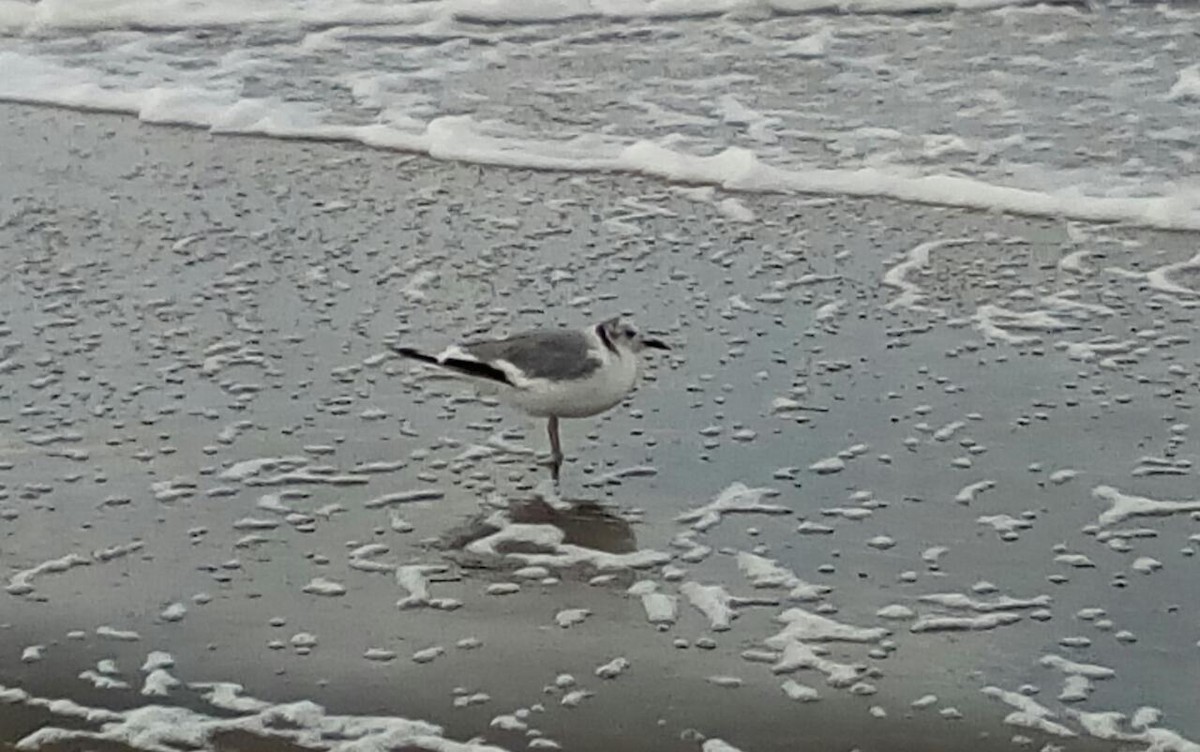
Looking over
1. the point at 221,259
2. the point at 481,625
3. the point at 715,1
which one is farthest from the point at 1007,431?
the point at 715,1

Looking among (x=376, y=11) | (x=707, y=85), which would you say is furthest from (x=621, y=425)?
(x=376, y=11)

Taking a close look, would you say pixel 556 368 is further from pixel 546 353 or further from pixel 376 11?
pixel 376 11

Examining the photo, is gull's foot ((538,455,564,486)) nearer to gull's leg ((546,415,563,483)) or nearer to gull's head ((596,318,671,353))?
gull's leg ((546,415,563,483))

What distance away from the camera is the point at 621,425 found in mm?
5062

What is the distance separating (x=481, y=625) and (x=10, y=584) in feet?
3.32

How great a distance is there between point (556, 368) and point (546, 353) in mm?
69

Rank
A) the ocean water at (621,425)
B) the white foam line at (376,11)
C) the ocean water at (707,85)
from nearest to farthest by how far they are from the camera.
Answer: the ocean water at (621,425), the ocean water at (707,85), the white foam line at (376,11)

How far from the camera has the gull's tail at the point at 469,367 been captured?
474 centimetres

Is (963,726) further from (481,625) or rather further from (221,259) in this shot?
(221,259)

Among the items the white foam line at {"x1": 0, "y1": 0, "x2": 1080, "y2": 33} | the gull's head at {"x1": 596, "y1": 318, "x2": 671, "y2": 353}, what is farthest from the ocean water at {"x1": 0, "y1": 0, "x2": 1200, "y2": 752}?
the white foam line at {"x1": 0, "y1": 0, "x2": 1080, "y2": 33}

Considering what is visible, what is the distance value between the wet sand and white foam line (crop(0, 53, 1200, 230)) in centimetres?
19

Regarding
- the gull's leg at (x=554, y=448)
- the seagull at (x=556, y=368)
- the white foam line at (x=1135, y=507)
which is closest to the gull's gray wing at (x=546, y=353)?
the seagull at (x=556, y=368)

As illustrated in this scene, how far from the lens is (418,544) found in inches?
173

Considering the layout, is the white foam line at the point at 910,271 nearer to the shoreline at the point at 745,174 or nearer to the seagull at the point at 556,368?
the shoreline at the point at 745,174
